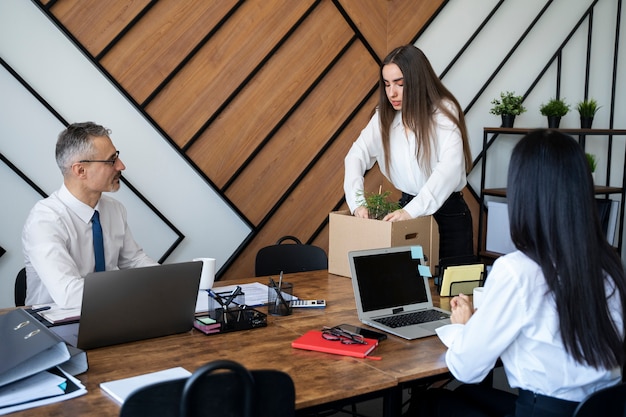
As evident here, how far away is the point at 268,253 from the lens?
3.36 m

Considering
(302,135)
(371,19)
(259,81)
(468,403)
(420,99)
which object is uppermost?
(371,19)

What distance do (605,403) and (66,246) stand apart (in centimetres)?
187

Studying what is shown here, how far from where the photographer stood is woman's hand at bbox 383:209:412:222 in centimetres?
288

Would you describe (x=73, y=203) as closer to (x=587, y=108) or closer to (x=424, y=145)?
(x=424, y=145)

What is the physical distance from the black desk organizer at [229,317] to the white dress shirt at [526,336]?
719 millimetres

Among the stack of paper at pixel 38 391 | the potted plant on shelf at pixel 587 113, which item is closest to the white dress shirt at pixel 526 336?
the stack of paper at pixel 38 391

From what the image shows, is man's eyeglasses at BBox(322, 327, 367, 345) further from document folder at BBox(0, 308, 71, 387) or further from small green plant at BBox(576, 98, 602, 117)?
small green plant at BBox(576, 98, 602, 117)

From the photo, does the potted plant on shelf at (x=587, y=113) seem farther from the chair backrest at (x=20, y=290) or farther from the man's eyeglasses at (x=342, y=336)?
the chair backrest at (x=20, y=290)

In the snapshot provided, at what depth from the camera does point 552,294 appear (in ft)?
5.43

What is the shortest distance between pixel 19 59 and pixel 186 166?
1030 millimetres

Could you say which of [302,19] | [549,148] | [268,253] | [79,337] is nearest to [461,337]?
[549,148]

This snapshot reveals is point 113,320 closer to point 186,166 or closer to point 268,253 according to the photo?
point 268,253

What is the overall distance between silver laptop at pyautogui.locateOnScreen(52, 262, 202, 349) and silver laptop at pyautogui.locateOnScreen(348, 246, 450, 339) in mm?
552

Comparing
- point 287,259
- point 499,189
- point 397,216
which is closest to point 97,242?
point 287,259
